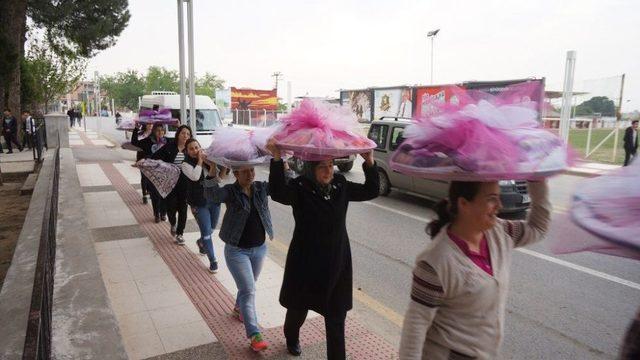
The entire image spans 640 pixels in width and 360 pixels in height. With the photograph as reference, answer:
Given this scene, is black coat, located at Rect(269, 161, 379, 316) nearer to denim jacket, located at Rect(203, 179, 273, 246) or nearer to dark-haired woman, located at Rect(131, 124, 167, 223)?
denim jacket, located at Rect(203, 179, 273, 246)

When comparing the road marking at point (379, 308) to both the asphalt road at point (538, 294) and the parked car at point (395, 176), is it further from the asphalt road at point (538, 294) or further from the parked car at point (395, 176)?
the parked car at point (395, 176)

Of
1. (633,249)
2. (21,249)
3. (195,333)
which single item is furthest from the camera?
(21,249)

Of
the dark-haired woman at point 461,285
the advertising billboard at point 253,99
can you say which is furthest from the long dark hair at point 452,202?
the advertising billboard at point 253,99

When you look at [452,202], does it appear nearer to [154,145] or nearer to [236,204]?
[236,204]

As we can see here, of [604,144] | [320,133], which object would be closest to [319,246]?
[320,133]

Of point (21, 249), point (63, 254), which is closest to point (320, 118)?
point (63, 254)

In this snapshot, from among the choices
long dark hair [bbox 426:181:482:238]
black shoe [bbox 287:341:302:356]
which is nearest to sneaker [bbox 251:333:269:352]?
black shoe [bbox 287:341:302:356]

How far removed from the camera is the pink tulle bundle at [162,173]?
20.9 ft

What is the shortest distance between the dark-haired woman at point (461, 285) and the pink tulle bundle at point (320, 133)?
2.93ft

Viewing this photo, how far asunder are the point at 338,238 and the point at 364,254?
3.60 m

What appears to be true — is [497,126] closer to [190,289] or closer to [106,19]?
[190,289]

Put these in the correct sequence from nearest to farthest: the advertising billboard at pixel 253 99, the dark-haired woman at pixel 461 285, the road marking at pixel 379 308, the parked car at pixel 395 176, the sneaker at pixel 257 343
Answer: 1. the dark-haired woman at pixel 461 285
2. the sneaker at pixel 257 343
3. the road marking at pixel 379 308
4. the parked car at pixel 395 176
5. the advertising billboard at pixel 253 99

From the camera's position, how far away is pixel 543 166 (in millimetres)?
1735

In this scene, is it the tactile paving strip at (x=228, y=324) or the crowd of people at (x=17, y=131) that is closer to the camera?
the tactile paving strip at (x=228, y=324)
